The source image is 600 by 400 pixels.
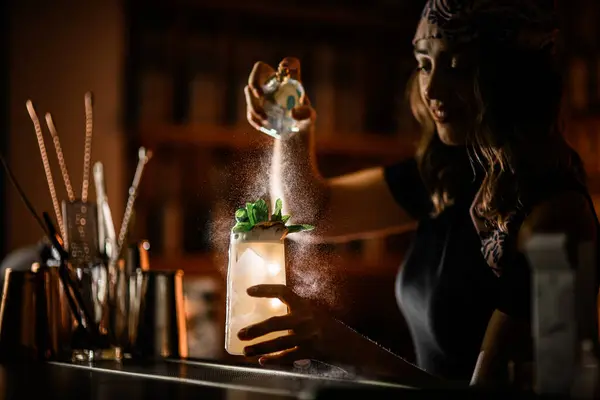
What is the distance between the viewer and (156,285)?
1224 millimetres

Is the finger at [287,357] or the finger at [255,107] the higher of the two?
the finger at [255,107]

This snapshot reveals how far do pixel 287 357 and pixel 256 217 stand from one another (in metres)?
0.17

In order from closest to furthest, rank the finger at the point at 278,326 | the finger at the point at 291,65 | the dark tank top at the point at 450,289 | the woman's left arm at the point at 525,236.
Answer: the finger at the point at 278,326
the woman's left arm at the point at 525,236
the finger at the point at 291,65
the dark tank top at the point at 450,289

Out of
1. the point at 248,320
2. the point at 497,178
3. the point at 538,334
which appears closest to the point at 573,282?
the point at 538,334

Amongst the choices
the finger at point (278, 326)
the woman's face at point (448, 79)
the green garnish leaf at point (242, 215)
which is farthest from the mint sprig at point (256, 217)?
the woman's face at point (448, 79)

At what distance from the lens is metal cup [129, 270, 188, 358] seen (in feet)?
3.98

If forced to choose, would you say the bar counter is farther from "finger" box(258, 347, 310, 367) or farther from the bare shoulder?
the bare shoulder

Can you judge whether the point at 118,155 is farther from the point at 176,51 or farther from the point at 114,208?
the point at 176,51

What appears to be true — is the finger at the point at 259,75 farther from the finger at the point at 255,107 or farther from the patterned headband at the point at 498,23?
the patterned headband at the point at 498,23

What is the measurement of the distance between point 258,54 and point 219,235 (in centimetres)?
200

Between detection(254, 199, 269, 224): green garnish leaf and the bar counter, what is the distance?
185mm

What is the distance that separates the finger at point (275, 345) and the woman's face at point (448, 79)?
429mm

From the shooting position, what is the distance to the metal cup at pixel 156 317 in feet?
3.98

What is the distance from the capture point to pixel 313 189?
1168 mm
